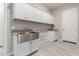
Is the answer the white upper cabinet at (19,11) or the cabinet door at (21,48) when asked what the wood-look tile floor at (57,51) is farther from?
the white upper cabinet at (19,11)

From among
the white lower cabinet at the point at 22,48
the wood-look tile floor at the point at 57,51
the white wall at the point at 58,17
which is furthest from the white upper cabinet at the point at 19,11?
the white wall at the point at 58,17

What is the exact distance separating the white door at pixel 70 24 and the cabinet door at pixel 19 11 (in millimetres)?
2485

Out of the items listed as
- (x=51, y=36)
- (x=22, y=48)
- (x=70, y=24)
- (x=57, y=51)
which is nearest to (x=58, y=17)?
(x=70, y=24)

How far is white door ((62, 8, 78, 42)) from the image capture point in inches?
141

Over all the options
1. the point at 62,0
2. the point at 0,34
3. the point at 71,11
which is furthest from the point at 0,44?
the point at 71,11

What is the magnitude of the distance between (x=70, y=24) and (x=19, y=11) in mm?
2713

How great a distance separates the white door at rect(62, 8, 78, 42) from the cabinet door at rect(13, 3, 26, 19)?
2.49 meters

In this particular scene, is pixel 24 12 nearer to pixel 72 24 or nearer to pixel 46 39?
pixel 46 39

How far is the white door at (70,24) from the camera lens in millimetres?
3591

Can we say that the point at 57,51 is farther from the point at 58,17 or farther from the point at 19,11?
the point at 58,17

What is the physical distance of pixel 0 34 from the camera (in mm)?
1778

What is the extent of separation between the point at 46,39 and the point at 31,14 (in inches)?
63.1

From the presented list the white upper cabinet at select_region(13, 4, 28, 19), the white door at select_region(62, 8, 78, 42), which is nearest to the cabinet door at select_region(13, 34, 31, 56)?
the white upper cabinet at select_region(13, 4, 28, 19)

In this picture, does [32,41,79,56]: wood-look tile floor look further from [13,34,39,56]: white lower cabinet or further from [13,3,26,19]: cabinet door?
[13,3,26,19]: cabinet door
